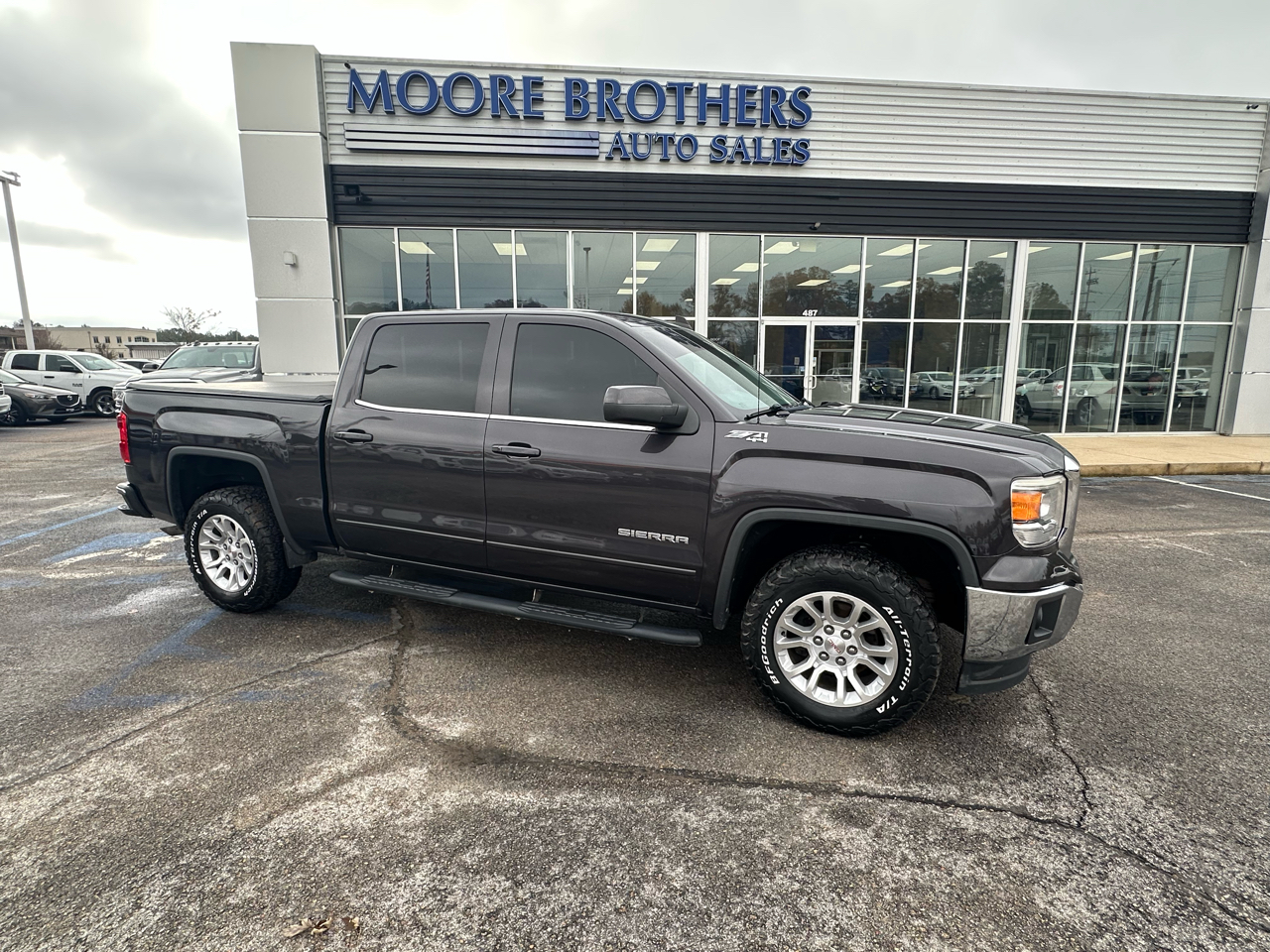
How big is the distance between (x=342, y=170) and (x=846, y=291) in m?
9.85

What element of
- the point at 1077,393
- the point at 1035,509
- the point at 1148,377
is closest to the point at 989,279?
the point at 1077,393

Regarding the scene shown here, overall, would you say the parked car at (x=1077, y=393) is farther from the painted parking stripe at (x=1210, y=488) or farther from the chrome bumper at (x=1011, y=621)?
the chrome bumper at (x=1011, y=621)

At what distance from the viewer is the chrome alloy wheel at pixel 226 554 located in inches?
169

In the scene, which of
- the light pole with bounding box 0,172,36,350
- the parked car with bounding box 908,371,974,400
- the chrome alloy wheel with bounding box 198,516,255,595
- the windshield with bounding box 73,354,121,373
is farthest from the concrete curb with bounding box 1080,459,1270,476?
the light pole with bounding box 0,172,36,350

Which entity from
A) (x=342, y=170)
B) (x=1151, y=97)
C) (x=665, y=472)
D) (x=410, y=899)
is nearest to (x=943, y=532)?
(x=665, y=472)

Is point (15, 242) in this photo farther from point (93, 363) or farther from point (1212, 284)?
point (1212, 284)

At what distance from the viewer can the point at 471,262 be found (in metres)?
12.7

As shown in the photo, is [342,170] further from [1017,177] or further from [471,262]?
[1017,177]

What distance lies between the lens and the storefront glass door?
13258 millimetres

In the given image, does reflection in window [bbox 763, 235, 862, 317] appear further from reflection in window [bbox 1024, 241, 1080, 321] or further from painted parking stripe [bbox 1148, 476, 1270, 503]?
painted parking stripe [bbox 1148, 476, 1270, 503]

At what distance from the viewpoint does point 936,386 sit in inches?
541

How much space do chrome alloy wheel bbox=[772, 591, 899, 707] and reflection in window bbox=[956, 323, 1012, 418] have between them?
484 inches

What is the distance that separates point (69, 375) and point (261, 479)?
747 inches

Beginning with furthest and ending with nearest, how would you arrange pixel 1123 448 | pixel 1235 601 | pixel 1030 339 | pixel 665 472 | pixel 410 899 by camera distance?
pixel 1030 339
pixel 1123 448
pixel 1235 601
pixel 665 472
pixel 410 899
